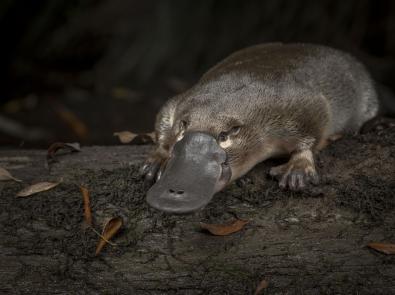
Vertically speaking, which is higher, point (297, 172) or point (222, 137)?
point (222, 137)

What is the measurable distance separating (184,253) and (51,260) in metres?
0.51

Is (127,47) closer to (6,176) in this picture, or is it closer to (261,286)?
(6,176)

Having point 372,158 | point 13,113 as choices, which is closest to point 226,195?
point 372,158

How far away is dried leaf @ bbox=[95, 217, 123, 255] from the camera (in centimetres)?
246

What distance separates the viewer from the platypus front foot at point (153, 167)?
9.15 ft

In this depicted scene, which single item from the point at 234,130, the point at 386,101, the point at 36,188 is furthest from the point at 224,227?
the point at 386,101

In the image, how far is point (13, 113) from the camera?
6441mm

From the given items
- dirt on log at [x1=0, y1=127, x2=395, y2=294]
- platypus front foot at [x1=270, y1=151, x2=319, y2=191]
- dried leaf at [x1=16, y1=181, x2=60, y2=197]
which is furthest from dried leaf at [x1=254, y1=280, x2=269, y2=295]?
dried leaf at [x1=16, y1=181, x2=60, y2=197]

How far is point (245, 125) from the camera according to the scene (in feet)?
8.84

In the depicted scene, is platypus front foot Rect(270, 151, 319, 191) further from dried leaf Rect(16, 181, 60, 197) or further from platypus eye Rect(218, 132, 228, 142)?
dried leaf Rect(16, 181, 60, 197)

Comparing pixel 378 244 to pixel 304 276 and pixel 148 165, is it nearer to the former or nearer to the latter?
pixel 304 276

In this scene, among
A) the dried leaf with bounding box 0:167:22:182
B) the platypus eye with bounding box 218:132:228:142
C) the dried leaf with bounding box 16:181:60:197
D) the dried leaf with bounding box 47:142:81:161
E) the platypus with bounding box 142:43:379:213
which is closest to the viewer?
the platypus with bounding box 142:43:379:213

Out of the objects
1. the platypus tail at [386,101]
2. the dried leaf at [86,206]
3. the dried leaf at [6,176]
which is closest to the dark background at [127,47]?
the platypus tail at [386,101]

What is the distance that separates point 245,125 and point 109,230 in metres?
0.72
